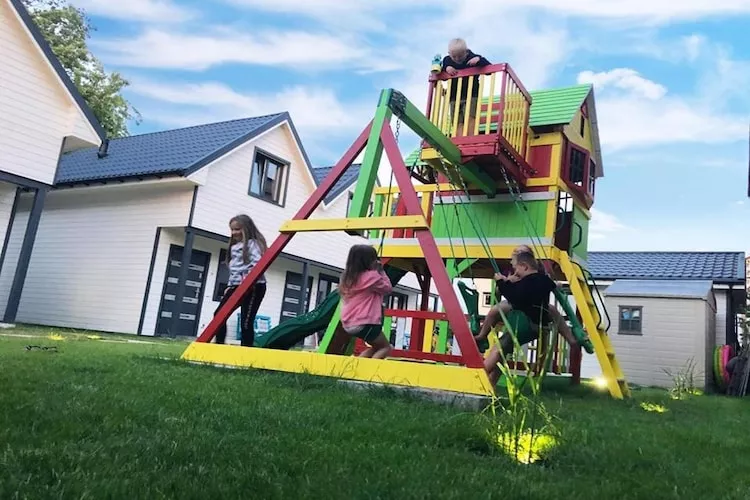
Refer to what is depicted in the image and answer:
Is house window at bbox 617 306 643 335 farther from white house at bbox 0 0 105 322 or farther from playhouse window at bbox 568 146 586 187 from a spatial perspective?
white house at bbox 0 0 105 322

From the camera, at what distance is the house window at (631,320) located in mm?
14516

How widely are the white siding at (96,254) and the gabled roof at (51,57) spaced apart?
2221 mm

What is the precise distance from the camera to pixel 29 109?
11258mm

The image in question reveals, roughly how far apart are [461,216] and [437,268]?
12.5 ft

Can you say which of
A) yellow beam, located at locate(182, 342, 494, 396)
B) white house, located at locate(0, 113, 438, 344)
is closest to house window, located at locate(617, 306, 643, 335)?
white house, located at locate(0, 113, 438, 344)

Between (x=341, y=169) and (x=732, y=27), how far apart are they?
25.7ft

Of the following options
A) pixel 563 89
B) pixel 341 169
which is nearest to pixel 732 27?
pixel 563 89

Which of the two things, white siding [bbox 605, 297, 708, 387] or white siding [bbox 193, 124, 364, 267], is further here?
white siding [bbox 193, 124, 364, 267]

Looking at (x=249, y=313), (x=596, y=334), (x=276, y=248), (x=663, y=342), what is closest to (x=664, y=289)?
(x=663, y=342)

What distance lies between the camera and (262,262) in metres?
5.23

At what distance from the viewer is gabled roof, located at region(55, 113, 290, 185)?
45.2 feet

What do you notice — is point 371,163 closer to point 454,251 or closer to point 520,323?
point 520,323

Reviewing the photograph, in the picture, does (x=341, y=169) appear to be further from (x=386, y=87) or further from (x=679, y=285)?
(x=679, y=285)

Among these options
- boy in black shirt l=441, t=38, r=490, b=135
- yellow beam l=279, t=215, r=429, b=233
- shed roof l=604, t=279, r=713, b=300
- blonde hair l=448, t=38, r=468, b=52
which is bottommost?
yellow beam l=279, t=215, r=429, b=233
